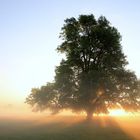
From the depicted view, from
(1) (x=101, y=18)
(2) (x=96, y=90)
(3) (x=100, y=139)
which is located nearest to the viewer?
(3) (x=100, y=139)

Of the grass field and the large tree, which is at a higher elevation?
the large tree

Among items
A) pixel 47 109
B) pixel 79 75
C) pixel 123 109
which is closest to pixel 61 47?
pixel 79 75

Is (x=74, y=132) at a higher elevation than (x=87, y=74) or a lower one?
lower

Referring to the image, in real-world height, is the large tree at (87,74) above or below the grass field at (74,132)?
above

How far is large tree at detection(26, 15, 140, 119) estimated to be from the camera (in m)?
50.1

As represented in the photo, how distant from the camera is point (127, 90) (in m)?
50.7

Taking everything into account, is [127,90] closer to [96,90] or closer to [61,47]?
[96,90]

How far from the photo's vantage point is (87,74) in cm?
4834

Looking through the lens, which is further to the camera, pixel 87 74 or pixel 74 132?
pixel 87 74

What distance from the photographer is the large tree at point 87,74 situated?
5012cm

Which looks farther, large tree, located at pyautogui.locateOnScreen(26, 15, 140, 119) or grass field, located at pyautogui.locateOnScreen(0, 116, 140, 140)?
large tree, located at pyautogui.locateOnScreen(26, 15, 140, 119)

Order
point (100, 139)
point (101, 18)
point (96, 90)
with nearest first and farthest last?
1. point (100, 139)
2. point (96, 90)
3. point (101, 18)

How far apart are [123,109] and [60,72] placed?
37.3 ft

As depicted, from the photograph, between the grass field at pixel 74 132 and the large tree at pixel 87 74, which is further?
the large tree at pixel 87 74
